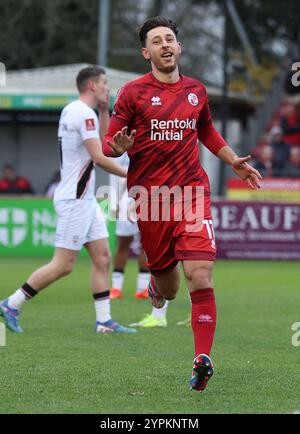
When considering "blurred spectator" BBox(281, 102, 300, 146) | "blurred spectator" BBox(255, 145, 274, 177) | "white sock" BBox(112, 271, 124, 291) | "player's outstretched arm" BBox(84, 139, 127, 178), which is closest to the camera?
"player's outstretched arm" BBox(84, 139, 127, 178)

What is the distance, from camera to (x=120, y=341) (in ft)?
31.2

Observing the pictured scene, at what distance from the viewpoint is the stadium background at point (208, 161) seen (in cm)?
859

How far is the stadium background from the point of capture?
8586mm

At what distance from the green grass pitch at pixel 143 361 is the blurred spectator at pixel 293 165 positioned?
10422mm

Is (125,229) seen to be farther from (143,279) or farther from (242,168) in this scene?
(242,168)

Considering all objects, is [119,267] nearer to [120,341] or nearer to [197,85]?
[120,341]

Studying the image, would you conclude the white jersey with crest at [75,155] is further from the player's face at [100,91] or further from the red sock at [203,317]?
the red sock at [203,317]

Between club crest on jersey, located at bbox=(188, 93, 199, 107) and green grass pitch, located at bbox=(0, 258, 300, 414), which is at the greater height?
club crest on jersey, located at bbox=(188, 93, 199, 107)

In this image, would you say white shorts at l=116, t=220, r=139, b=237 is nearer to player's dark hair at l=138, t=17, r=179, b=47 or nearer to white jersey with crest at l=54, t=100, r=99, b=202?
white jersey with crest at l=54, t=100, r=99, b=202

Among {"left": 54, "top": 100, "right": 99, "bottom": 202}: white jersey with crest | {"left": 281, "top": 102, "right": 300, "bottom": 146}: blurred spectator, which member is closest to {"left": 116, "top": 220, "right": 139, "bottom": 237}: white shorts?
{"left": 54, "top": 100, "right": 99, "bottom": 202}: white jersey with crest

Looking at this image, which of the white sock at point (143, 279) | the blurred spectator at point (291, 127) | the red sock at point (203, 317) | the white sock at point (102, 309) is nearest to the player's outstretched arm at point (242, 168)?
the red sock at point (203, 317)

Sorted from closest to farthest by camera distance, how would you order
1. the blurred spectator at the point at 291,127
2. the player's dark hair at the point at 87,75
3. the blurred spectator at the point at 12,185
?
1. the player's dark hair at the point at 87,75
2. the blurred spectator at the point at 12,185
3. the blurred spectator at the point at 291,127

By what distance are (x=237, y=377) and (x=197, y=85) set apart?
2.08 meters

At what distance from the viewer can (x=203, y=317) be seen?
23.3 feet
